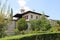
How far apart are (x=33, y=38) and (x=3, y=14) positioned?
6.59 m

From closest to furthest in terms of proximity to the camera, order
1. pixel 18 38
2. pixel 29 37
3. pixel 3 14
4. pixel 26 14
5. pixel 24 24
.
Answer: pixel 18 38, pixel 29 37, pixel 3 14, pixel 24 24, pixel 26 14

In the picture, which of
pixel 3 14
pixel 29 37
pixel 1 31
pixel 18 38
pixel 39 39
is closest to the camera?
pixel 18 38

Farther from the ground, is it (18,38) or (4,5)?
(4,5)

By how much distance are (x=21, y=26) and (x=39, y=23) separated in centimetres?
405

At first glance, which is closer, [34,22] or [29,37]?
[29,37]

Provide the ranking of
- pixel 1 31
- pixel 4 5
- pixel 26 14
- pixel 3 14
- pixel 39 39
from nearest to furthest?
pixel 39 39 < pixel 4 5 < pixel 3 14 < pixel 1 31 < pixel 26 14

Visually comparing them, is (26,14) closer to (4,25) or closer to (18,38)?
(4,25)

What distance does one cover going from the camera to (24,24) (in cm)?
4203

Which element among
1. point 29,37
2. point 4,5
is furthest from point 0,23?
point 29,37

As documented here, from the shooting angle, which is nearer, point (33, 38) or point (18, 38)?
point (18, 38)

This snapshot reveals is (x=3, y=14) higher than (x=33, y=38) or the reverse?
higher

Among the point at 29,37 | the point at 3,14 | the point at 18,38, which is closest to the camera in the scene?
the point at 18,38

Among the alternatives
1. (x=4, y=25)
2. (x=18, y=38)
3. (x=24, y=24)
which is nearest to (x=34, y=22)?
(x=24, y=24)

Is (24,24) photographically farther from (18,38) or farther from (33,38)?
(18,38)
